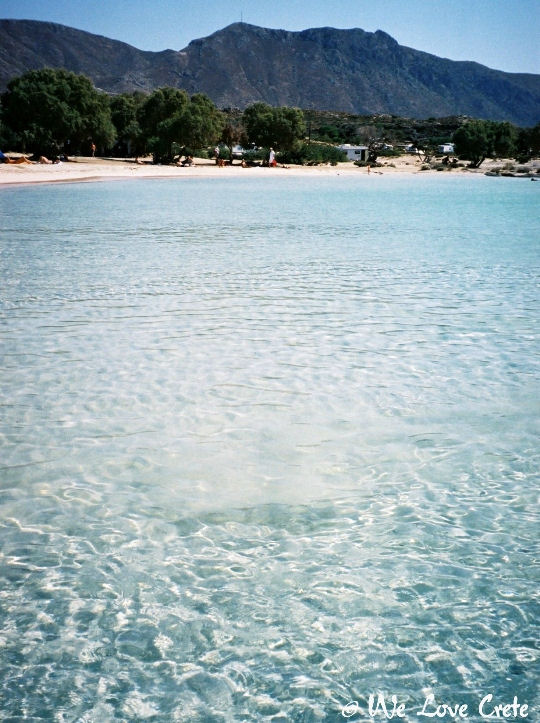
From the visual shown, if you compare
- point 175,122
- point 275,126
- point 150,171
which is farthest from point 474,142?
point 150,171

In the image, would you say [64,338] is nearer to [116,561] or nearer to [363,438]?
[363,438]

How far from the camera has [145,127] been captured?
77875 millimetres

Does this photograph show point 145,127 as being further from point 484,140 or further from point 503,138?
point 503,138

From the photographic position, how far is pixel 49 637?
3508mm

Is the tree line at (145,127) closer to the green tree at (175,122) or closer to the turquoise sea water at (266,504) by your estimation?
the green tree at (175,122)

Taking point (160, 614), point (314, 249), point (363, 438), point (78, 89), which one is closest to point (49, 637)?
point (160, 614)

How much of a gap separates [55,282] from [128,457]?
776cm

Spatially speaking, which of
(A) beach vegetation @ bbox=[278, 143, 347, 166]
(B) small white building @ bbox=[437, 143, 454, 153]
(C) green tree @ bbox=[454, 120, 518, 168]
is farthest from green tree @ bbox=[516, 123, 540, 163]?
(A) beach vegetation @ bbox=[278, 143, 347, 166]

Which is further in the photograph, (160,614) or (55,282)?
(55,282)

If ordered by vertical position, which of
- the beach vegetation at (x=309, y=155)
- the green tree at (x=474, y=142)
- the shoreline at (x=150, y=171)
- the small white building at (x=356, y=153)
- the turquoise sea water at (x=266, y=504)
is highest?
the green tree at (x=474, y=142)

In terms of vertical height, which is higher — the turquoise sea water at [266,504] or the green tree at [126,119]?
the green tree at [126,119]

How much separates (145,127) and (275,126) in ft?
47.5

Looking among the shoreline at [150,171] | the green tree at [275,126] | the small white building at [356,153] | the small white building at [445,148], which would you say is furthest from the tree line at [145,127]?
the small white building at [445,148]

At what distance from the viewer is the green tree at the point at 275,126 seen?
81.0 meters
